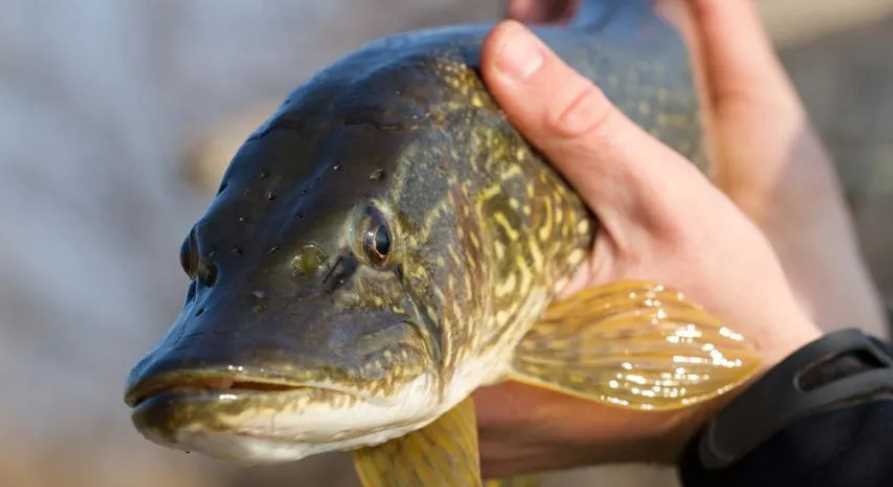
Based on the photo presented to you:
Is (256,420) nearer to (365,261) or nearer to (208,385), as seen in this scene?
(208,385)

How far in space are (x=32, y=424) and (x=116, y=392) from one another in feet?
1.74

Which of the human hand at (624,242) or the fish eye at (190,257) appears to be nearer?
the fish eye at (190,257)

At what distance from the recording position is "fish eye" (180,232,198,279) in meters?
1.39

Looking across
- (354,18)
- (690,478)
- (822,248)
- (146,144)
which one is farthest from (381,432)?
(354,18)

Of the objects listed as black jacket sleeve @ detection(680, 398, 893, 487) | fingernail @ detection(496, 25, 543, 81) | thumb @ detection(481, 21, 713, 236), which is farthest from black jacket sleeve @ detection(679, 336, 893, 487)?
fingernail @ detection(496, 25, 543, 81)

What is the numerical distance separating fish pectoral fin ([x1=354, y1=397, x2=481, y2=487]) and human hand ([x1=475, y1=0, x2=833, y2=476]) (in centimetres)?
49

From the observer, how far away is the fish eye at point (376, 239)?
1399 mm

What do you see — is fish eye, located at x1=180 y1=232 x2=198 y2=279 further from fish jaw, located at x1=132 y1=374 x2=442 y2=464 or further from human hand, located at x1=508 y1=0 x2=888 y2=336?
human hand, located at x1=508 y1=0 x2=888 y2=336

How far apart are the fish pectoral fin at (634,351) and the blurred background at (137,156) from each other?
965 millimetres

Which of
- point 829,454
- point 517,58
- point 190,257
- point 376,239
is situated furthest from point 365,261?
point 829,454

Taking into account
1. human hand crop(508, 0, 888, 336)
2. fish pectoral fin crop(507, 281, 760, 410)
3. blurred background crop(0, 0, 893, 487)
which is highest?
fish pectoral fin crop(507, 281, 760, 410)

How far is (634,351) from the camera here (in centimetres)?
177

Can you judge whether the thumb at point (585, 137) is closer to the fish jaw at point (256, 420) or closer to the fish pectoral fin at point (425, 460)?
the fish pectoral fin at point (425, 460)

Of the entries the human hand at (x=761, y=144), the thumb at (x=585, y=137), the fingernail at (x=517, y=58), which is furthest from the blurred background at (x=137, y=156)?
the fingernail at (x=517, y=58)
